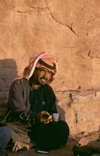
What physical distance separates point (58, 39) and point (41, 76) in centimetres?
146

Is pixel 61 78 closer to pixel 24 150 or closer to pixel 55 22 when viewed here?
pixel 55 22

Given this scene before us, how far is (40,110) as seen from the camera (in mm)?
5141

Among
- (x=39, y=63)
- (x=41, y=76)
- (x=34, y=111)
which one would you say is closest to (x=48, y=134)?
(x=34, y=111)

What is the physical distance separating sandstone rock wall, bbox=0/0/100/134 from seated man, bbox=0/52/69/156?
0.82 metres

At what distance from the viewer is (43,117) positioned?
187 inches

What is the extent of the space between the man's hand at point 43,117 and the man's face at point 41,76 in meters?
0.58

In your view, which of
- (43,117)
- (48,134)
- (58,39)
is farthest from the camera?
(58,39)

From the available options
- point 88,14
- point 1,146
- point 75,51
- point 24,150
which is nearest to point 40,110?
point 24,150

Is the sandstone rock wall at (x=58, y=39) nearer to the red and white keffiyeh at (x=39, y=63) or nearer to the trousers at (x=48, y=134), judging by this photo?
the red and white keffiyeh at (x=39, y=63)

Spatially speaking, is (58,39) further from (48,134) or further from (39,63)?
(48,134)

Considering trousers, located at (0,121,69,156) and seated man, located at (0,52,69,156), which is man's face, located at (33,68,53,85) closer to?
seated man, located at (0,52,69,156)

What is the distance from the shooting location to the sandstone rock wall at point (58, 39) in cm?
595

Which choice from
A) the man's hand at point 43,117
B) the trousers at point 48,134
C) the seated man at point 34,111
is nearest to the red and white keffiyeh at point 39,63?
the seated man at point 34,111

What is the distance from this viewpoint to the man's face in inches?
201
